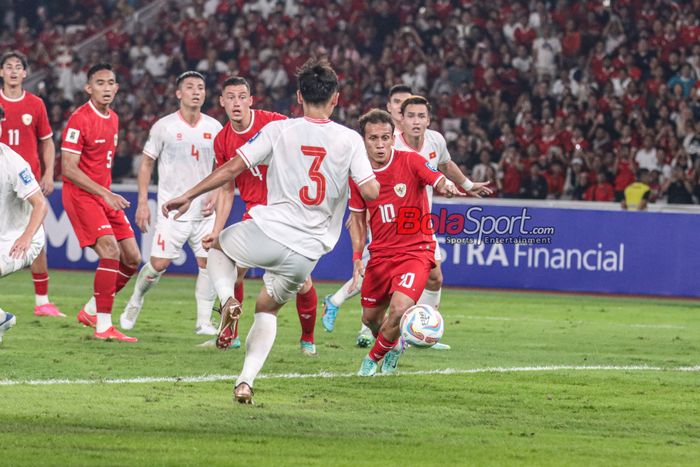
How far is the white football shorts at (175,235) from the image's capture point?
1290cm

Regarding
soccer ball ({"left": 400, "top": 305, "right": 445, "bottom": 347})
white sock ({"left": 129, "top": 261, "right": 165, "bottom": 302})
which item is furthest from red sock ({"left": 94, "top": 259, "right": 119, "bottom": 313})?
soccer ball ({"left": 400, "top": 305, "right": 445, "bottom": 347})

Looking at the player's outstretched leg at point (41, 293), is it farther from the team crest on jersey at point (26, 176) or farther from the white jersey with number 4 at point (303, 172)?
the white jersey with number 4 at point (303, 172)

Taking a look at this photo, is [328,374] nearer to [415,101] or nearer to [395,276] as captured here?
[395,276]

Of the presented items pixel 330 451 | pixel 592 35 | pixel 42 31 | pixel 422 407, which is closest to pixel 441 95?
pixel 592 35

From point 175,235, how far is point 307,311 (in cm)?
242

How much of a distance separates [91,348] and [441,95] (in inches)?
585

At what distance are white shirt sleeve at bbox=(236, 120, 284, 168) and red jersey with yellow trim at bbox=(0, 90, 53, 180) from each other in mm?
6444

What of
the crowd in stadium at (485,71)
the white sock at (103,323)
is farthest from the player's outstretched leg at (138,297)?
the crowd in stadium at (485,71)

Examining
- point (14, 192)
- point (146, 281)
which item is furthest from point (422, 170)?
point (146, 281)

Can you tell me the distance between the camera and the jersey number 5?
8.20 meters

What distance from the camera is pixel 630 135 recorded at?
71.9 feet

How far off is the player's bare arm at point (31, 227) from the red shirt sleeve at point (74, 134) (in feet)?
7.61

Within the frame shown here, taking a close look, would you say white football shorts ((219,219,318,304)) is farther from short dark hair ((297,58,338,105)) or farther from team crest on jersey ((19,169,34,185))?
Answer: team crest on jersey ((19,169,34,185))

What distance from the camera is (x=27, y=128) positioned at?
14094 millimetres
